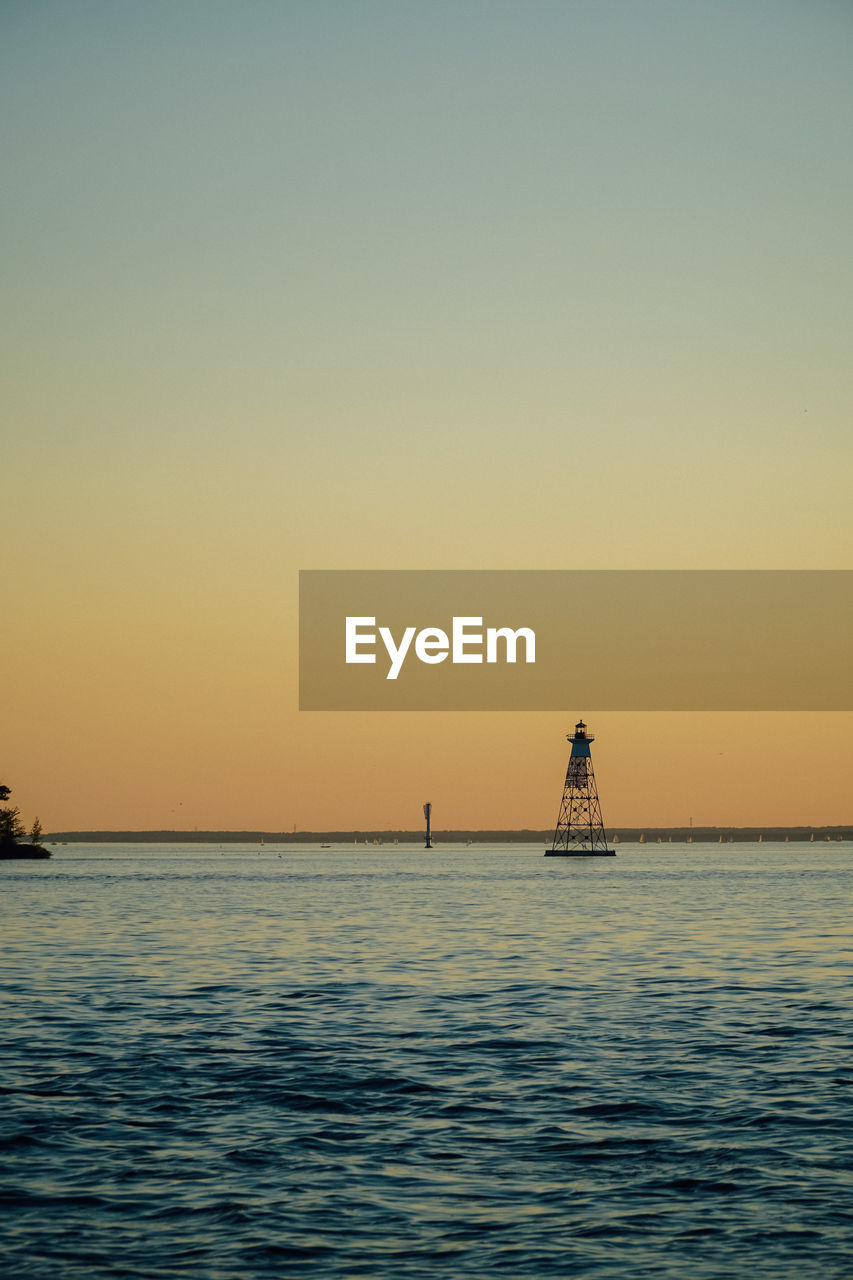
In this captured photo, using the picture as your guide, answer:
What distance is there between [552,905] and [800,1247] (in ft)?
269

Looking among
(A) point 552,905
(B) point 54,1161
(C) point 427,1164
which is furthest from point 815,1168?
(A) point 552,905

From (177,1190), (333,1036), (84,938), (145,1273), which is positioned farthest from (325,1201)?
(84,938)

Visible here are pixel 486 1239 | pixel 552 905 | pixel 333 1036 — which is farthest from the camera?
pixel 552 905

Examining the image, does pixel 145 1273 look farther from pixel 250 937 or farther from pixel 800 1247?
pixel 250 937

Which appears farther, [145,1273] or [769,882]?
[769,882]

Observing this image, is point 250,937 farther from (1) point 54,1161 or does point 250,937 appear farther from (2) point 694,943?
(1) point 54,1161

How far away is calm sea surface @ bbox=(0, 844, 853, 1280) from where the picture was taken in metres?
15.0

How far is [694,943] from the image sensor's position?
58.6 m

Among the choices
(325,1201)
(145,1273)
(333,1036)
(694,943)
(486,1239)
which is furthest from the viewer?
(694,943)

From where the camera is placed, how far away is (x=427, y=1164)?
1848 centimetres

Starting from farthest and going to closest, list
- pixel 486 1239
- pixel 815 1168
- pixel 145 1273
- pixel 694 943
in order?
pixel 694 943 → pixel 815 1168 → pixel 486 1239 → pixel 145 1273

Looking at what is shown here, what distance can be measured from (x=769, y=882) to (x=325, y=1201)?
136 m

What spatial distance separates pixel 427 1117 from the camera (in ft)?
70.9

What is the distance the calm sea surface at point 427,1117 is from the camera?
14961mm
